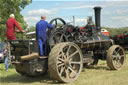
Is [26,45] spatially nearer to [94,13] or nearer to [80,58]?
[80,58]

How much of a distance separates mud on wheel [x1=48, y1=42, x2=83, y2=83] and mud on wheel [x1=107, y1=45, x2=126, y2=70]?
1.97 metres

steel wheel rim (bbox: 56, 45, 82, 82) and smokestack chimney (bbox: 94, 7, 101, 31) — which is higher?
smokestack chimney (bbox: 94, 7, 101, 31)

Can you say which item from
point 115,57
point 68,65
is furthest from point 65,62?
point 115,57

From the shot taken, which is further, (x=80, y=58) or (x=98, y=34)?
(x=98, y=34)

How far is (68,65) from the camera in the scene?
21.7 ft

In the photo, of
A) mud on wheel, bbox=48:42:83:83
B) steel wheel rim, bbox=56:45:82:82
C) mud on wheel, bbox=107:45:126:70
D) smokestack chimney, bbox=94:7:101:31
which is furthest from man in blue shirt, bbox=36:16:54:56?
smokestack chimney, bbox=94:7:101:31

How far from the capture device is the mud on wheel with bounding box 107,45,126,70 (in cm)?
852

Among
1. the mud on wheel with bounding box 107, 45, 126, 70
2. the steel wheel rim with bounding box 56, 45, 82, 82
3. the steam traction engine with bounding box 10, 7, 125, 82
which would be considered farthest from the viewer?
the mud on wheel with bounding box 107, 45, 126, 70

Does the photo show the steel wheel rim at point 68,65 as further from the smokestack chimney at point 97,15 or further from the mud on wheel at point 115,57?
the smokestack chimney at point 97,15

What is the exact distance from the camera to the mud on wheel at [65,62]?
604cm

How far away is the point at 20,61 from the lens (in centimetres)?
647

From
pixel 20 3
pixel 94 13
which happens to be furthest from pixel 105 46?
pixel 20 3

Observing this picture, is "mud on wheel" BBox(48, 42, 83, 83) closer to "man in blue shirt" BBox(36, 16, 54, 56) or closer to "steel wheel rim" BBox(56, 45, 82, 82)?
"steel wheel rim" BBox(56, 45, 82, 82)

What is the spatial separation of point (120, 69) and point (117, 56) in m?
0.57
